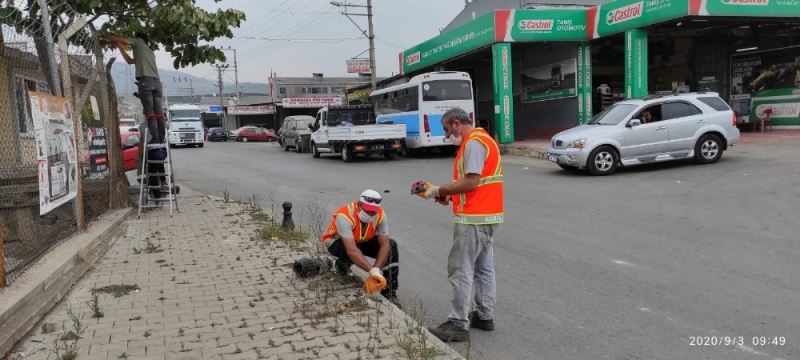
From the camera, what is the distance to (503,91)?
2162 cm

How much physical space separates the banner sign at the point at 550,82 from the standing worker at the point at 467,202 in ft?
61.7

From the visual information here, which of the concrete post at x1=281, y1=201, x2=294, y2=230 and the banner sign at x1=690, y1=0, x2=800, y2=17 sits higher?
the banner sign at x1=690, y1=0, x2=800, y2=17

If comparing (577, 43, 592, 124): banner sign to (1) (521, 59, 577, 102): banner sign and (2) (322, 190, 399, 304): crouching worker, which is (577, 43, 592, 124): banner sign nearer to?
(1) (521, 59, 577, 102): banner sign

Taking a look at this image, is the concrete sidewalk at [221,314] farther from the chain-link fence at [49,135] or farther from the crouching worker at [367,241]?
the chain-link fence at [49,135]

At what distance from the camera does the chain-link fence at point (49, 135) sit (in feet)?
19.5

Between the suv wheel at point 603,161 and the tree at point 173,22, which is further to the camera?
the suv wheel at point 603,161

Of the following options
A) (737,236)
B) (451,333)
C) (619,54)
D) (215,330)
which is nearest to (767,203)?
(737,236)

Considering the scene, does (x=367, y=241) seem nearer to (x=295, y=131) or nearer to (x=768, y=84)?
(x=768, y=84)

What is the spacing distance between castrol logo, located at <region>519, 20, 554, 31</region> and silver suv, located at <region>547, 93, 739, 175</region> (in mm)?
7637

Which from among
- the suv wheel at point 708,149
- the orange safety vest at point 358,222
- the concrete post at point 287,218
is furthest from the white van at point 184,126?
the orange safety vest at point 358,222

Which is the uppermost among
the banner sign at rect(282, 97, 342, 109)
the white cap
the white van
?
the banner sign at rect(282, 97, 342, 109)

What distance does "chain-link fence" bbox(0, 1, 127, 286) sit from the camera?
595 cm

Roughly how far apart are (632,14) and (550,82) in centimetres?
559

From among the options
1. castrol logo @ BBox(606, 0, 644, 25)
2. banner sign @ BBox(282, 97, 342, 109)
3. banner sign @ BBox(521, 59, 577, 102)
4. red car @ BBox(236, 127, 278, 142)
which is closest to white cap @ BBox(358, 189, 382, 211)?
castrol logo @ BBox(606, 0, 644, 25)
